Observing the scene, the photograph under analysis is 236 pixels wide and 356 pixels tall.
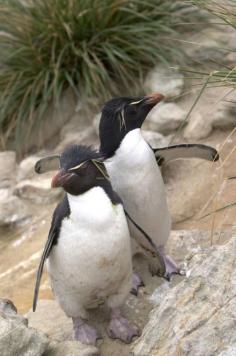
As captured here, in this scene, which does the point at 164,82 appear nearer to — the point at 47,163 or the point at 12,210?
the point at 12,210

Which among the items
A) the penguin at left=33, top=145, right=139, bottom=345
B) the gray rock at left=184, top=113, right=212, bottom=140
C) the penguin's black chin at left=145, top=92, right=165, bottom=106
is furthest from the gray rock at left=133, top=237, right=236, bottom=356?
the gray rock at left=184, top=113, right=212, bottom=140

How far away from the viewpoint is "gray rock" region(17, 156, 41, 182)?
4.40m

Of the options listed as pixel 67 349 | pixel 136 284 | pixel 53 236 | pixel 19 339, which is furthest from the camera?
pixel 136 284

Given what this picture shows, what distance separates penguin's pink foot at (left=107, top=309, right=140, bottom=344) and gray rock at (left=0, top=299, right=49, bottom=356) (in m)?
0.57

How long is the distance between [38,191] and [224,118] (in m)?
1.22

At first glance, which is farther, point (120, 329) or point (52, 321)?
point (52, 321)

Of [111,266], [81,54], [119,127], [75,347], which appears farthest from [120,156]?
[81,54]

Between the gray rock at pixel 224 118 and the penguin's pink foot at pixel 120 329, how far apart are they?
170cm

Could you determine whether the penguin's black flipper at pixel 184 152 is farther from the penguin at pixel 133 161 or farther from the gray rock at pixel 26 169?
the gray rock at pixel 26 169

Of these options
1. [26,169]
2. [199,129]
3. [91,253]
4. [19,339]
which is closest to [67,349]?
[19,339]

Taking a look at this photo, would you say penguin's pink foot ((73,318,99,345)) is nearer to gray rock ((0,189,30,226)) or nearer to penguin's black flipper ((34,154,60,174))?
penguin's black flipper ((34,154,60,174))

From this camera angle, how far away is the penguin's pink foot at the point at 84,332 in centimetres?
267

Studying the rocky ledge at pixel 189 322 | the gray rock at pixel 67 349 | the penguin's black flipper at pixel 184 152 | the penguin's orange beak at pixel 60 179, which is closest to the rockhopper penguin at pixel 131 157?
the penguin's black flipper at pixel 184 152

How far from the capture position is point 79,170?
2383 mm
